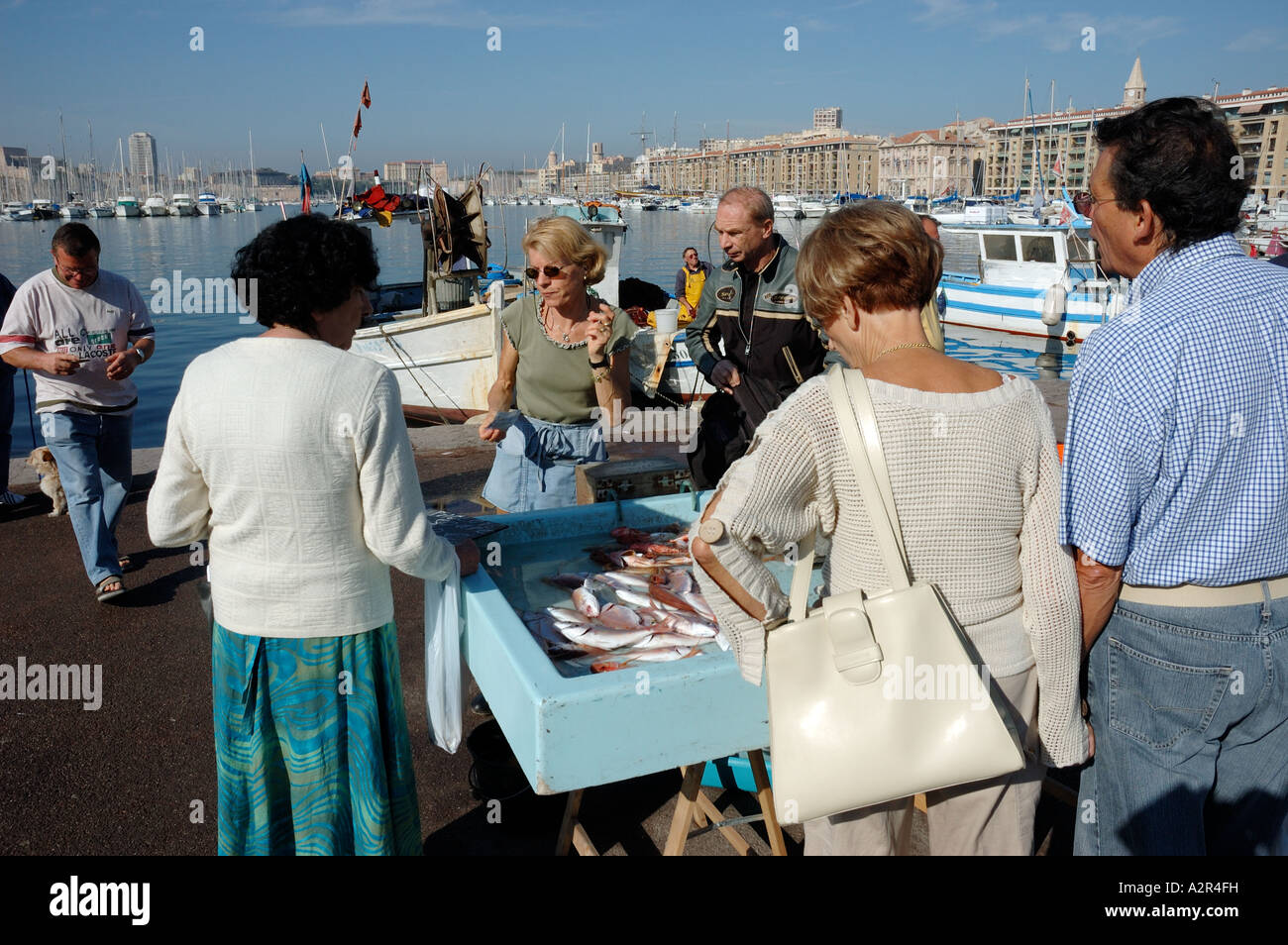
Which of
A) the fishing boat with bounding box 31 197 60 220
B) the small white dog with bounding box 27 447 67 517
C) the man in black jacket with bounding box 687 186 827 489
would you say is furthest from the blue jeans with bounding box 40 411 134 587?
the fishing boat with bounding box 31 197 60 220

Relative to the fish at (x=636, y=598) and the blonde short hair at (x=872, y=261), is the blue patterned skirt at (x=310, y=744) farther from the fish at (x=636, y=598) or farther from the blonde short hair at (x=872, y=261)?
the blonde short hair at (x=872, y=261)

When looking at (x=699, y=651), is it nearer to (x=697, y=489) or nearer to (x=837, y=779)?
(x=837, y=779)

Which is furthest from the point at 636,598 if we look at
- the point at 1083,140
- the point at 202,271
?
the point at 1083,140

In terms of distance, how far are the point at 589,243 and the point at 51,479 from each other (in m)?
5.29

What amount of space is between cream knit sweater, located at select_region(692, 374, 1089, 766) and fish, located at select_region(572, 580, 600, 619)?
854 mm

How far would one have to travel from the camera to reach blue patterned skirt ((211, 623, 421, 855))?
251 cm

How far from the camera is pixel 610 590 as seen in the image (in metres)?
3.05

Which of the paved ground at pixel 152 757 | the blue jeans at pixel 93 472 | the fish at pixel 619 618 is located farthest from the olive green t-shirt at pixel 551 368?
the blue jeans at pixel 93 472

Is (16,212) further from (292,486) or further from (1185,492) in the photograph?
(1185,492)

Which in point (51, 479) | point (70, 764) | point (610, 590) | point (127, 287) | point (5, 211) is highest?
point (5, 211)

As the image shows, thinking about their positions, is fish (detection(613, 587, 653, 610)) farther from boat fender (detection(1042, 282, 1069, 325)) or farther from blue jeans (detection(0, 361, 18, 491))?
boat fender (detection(1042, 282, 1069, 325))

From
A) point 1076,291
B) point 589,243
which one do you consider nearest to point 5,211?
point 1076,291

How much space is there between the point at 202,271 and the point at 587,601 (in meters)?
42.5

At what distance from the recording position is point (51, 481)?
23.0 ft
